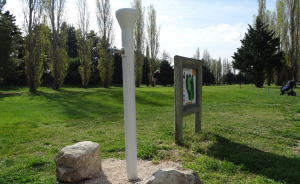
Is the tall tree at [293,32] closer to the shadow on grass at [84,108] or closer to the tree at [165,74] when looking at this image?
the tree at [165,74]

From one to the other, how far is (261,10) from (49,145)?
4082cm

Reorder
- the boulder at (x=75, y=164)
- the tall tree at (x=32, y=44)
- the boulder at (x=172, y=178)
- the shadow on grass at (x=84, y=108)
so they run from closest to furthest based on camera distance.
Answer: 1. the boulder at (x=172, y=178)
2. the boulder at (x=75, y=164)
3. the shadow on grass at (x=84, y=108)
4. the tall tree at (x=32, y=44)

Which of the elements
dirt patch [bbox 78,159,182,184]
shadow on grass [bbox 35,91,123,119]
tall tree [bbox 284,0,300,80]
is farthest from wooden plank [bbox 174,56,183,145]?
tall tree [bbox 284,0,300,80]

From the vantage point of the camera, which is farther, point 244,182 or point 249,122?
point 249,122

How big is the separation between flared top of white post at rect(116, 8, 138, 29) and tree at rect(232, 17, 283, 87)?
A: 109 feet

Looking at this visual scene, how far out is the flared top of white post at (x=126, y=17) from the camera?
3.26 metres

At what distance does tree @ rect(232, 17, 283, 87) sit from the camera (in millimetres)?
32625

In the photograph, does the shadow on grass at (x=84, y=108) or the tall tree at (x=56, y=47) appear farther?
the tall tree at (x=56, y=47)

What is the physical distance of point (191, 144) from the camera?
5457mm

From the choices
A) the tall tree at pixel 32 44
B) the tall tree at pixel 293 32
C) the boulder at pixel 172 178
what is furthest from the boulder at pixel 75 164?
the tall tree at pixel 293 32

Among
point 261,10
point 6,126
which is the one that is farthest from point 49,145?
point 261,10

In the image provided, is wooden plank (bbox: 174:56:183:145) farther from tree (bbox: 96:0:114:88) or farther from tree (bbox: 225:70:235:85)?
tree (bbox: 225:70:235:85)

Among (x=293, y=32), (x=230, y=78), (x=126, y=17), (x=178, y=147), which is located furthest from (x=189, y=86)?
(x=230, y=78)

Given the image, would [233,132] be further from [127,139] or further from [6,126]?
[6,126]
